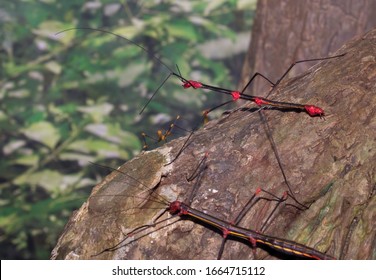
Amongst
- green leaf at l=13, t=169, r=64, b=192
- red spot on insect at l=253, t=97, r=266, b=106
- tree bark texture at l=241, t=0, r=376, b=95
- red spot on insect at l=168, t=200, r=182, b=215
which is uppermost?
tree bark texture at l=241, t=0, r=376, b=95

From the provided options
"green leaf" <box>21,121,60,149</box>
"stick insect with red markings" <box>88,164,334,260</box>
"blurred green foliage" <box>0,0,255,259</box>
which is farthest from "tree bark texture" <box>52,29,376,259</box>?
"green leaf" <box>21,121,60,149</box>

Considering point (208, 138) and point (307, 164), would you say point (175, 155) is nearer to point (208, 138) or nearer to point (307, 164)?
point (208, 138)

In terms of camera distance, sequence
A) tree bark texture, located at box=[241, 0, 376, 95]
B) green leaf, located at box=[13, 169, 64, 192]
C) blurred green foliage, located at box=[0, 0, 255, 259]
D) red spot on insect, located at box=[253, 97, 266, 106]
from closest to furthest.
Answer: red spot on insect, located at box=[253, 97, 266, 106] → tree bark texture, located at box=[241, 0, 376, 95] → blurred green foliage, located at box=[0, 0, 255, 259] → green leaf, located at box=[13, 169, 64, 192]

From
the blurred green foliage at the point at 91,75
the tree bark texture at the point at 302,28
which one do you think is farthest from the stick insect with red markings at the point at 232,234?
→ the blurred green foliage at the point at 91,75

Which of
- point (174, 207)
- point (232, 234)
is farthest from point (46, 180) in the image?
point (232, 234)

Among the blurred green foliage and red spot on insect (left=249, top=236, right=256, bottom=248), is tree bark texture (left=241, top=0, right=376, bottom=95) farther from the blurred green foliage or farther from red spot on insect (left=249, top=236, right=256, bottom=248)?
red spot on insect (left=249, top=236, right=256, bottom=248)

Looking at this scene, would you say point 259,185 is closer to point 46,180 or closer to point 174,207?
point 174,207

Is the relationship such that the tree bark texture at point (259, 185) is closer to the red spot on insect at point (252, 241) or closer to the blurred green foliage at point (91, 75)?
the red spot on insect at point (252, 241)
